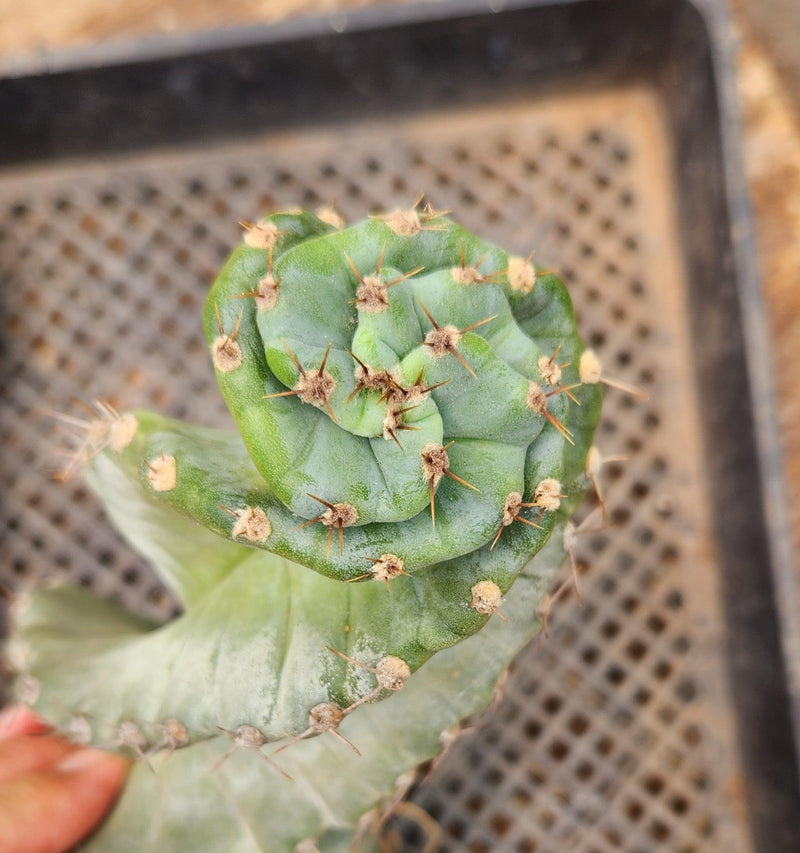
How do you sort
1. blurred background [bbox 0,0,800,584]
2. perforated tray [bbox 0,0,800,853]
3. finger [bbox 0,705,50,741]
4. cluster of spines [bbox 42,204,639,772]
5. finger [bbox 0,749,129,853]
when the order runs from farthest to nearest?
blurred background [bbox 0,0,800,584]
perforated tray [bbox 0,0,800,853]
finger [bbox 0,705,50,741]
finger [bbox 0,749,129,853]
cluster of spines [bbox 42,204,639,772]

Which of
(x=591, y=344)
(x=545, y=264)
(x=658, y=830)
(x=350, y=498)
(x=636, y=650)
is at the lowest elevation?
(x=658, y=830)

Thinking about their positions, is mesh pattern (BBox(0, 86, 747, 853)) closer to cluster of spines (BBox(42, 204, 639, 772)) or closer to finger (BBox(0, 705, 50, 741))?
finger (BBox(0, 705, 50, 741))

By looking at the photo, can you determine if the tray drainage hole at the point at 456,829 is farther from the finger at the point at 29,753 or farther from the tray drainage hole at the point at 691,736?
the finger at the point at 29,753

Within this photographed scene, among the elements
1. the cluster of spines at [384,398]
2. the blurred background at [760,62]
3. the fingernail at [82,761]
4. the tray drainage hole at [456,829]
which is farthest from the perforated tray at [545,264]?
the cluster of spines at [384,398]

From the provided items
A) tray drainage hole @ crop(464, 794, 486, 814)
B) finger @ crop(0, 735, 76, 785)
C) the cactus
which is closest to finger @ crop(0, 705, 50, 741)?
finger @ crop(0, 735, 76, 785)

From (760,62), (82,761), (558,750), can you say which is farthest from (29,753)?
(760,62)

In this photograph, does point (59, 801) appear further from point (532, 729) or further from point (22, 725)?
point (532, 729)
